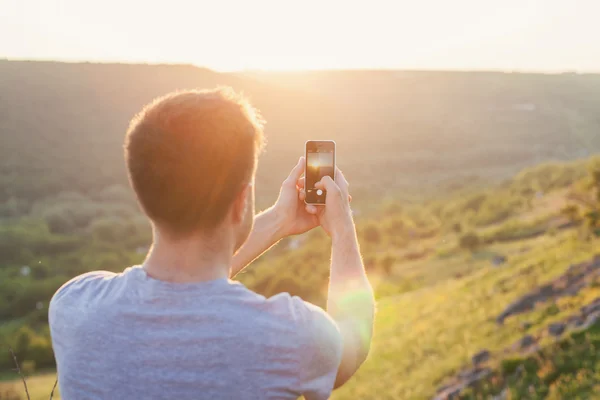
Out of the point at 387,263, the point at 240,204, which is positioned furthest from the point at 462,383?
the point at 387,263

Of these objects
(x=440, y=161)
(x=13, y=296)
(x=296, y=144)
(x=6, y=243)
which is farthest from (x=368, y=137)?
(x=13, y=296)

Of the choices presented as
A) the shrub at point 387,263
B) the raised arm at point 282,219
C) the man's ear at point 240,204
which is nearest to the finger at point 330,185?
the raised arm at point 282,219

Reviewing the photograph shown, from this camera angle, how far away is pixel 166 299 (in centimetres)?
165

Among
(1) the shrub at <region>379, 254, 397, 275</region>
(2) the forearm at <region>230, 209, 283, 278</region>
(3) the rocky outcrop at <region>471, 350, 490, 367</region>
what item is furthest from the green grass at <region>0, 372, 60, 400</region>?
(1) the shrub at <region>379, 254, 397, 275</region>

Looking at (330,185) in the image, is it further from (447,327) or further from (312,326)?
(447,327)

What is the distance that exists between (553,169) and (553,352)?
71850 mm

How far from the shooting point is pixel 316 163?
2578mm

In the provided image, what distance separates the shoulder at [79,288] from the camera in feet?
5.79

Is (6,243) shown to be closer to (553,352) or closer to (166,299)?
(553,352)

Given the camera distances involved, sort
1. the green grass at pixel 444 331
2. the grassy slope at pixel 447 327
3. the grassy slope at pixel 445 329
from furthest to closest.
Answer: the green grass at pixel 444 331
the grassy slope at pixel 445 329
the grassy slope at pixel 447 327

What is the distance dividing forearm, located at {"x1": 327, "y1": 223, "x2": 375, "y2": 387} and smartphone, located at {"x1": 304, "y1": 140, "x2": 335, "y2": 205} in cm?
51

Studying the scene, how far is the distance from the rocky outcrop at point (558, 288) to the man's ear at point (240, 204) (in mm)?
13775

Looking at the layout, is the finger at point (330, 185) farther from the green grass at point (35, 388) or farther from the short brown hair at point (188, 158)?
the green grass at point (35, 388)

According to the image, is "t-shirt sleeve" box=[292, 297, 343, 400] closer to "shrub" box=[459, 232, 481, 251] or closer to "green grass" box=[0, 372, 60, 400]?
"green grass" box=[0, 372, 60, 400]
